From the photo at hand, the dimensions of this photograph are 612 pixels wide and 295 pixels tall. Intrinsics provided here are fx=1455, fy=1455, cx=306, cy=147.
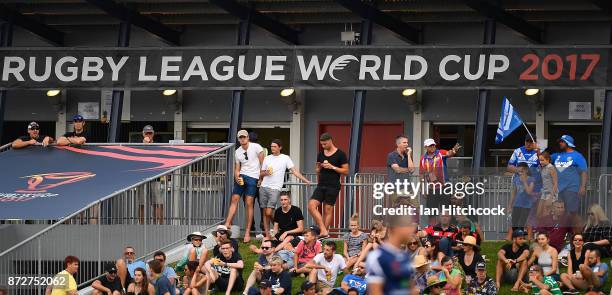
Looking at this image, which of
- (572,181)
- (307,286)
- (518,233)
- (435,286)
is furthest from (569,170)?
(307,286)

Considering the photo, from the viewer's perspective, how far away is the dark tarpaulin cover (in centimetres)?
2219

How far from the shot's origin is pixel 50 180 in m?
23.6

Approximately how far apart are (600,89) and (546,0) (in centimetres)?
186

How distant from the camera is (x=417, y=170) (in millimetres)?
22359

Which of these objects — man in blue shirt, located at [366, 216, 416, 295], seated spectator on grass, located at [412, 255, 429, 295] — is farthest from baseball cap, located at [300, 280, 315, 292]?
man in blue shirt, located at [366, 216, 416, 295]

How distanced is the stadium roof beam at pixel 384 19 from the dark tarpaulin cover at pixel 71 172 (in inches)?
147

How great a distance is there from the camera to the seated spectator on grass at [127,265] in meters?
20.6

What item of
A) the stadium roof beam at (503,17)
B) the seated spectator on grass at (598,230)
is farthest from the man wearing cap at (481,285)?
the stadium roof beam at (503,17)

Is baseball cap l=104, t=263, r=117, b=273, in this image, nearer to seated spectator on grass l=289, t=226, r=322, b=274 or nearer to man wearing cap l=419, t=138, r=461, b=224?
seated spectator on grass l=289, t=226, r=322, b=274

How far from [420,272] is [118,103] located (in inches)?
348

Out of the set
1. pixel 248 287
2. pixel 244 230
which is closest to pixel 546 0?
pixel 244 230

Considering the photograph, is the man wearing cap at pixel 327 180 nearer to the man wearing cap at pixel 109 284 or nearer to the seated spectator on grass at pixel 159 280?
the seated spectator on grass at pixel 159 280

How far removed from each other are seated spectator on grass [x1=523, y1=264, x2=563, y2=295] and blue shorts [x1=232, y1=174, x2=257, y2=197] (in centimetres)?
518

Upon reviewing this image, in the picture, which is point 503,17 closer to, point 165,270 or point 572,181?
point 572,181
